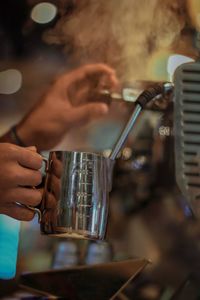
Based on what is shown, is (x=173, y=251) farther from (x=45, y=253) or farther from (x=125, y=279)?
(x=45, y=253)

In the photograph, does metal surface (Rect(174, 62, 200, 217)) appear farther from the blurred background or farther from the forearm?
the forearm

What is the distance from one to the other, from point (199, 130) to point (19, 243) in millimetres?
352

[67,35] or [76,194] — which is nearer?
[76,194]

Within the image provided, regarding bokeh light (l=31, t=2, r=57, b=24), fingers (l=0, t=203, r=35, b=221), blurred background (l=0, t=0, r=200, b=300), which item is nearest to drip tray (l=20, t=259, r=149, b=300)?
blurred background (l=0, t=0, r=200, b=300)

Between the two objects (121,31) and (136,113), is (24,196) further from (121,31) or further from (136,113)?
(121,31)

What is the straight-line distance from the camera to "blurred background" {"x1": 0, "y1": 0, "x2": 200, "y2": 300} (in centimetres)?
75

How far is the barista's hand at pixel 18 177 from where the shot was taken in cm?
61

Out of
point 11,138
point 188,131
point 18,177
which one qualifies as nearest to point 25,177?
point 18,177

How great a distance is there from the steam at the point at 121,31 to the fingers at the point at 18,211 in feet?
0.96

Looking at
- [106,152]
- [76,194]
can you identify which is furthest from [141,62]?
[76,194]

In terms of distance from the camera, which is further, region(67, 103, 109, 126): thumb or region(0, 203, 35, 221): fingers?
region(67, 103, 109, 126): thumb

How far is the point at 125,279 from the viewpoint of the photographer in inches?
28.2

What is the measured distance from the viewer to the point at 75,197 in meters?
0.62

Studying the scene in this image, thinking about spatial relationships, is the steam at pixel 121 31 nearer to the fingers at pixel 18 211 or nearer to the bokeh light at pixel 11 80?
the bokeh light at pixel 11 80
